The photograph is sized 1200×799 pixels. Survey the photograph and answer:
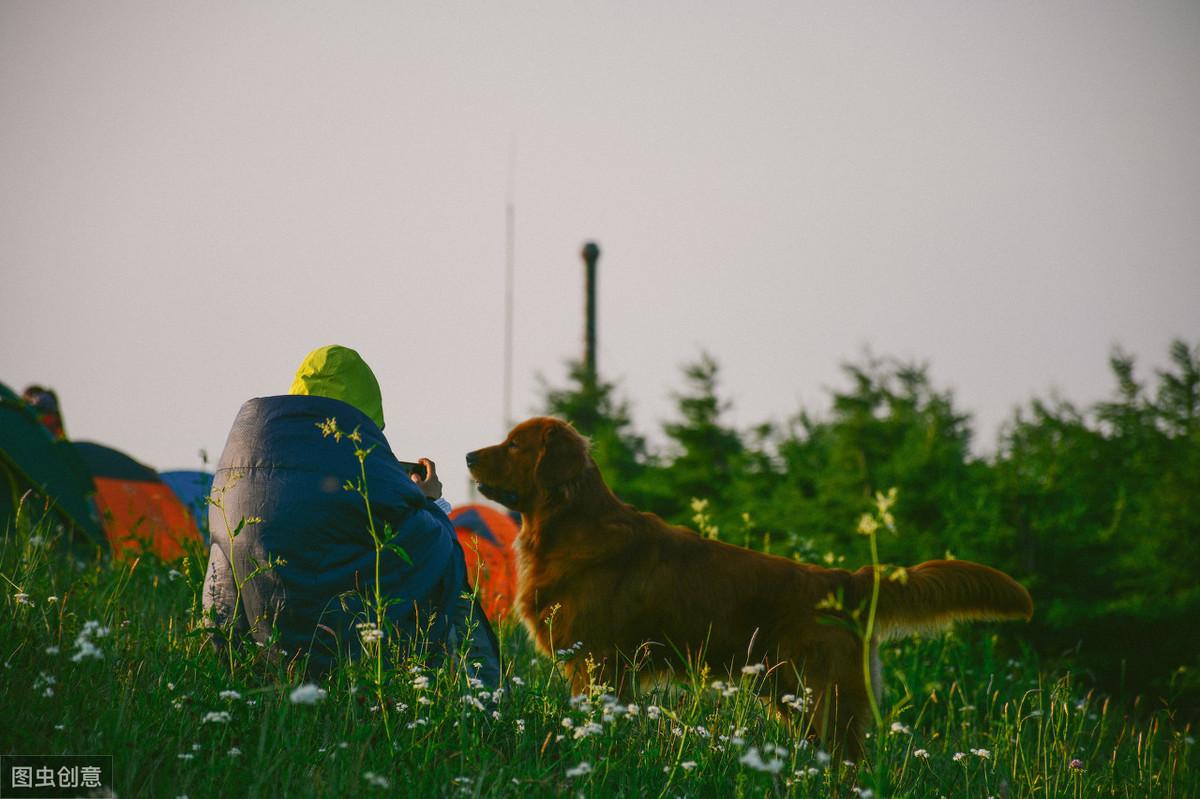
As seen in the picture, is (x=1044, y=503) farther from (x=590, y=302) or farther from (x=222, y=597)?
(x=590, y=302)

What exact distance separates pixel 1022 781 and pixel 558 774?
206cm

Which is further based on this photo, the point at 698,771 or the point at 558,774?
the point at 698,771

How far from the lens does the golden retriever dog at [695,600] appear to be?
12.8 feet

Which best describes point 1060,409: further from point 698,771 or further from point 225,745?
point 225,745

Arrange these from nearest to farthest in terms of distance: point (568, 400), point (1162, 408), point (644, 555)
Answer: point (644, 555), point (1162, 408), point (568, 400)

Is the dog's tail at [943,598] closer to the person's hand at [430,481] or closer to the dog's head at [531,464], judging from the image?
the dog's head at [531,464]

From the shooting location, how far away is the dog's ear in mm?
4680

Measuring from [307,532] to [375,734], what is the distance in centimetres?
73

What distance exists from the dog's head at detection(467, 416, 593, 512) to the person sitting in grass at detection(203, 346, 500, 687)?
1408 millimetres

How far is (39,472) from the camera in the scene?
→ 6504 mm

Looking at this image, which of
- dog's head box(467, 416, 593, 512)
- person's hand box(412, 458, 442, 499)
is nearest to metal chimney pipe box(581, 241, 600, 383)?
dog's head box(467, 416, 593, 512)

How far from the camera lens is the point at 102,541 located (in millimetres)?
7039

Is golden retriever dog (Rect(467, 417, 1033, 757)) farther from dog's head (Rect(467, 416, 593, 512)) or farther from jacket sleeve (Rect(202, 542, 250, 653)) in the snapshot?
jacket sleeve (Rect(202, 542, 250, 653))

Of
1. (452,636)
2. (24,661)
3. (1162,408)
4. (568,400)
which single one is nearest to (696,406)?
(568,400)
